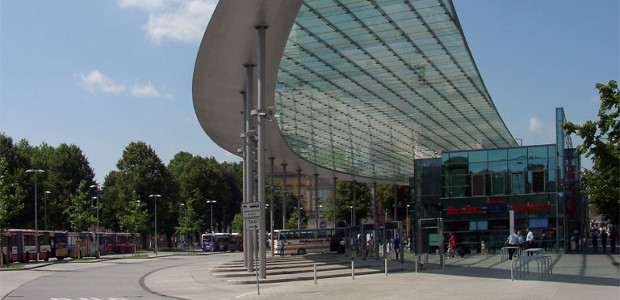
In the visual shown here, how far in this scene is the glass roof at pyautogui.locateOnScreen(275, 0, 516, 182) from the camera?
2608 cm

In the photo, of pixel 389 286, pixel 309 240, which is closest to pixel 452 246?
pixel 309 240

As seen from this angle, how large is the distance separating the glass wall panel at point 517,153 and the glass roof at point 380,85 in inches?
90.7

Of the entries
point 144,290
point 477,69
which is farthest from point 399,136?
point 144,290

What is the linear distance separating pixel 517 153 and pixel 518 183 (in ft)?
6.62

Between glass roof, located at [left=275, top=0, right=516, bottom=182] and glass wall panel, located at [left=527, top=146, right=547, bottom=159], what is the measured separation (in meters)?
3.02

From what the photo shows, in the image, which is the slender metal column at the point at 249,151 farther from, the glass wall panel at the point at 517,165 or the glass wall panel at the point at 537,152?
the glass wall panel at the point at 537,152

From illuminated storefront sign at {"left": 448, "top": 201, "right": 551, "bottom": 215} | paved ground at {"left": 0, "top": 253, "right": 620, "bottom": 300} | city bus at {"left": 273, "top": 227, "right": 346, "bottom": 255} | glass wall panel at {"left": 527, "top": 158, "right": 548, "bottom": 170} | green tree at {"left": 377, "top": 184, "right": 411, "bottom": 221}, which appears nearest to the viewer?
paved ground at {"left": 0, "top": 253, "right": 620, "bottom": 300}

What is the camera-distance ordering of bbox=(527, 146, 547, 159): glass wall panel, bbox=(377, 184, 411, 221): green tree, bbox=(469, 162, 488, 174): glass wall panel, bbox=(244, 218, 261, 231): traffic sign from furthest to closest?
bbox=(377, 184, 411, 221): green tree < bbox=(469, 162, 488, 174): glass wall panel < bbox=(527, 146, 547, 159): glass wall panel < bbox=(244, 218, 261, 231): traffic sign

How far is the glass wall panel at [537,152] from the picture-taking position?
45.4m

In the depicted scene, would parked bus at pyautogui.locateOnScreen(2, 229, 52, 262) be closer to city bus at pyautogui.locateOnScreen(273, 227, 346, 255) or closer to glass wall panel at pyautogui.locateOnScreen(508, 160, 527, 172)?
city bus at pyautogui.locateOnScreen(273, 227, 346, 255)

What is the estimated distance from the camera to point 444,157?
48.7 metres

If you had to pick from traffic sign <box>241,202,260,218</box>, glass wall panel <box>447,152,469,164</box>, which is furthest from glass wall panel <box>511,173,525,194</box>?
traffic sign <box>241,202,260,218</box>

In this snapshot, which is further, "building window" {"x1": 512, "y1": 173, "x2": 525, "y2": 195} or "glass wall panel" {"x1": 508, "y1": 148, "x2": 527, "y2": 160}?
"glass wall panel" {"x1": 508, "y1": 148, "x2": 527, "y2": 160}

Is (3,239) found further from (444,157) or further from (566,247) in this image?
(566,247)
